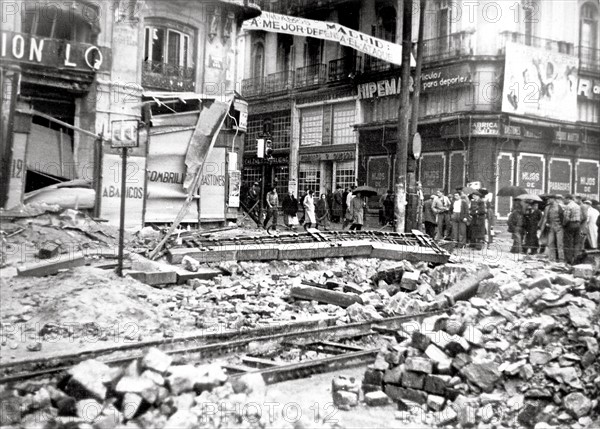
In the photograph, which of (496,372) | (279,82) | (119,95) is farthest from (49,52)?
(279,82)

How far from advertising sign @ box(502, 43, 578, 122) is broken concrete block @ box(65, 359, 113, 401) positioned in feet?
77.6

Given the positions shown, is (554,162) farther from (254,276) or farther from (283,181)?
(254,276)

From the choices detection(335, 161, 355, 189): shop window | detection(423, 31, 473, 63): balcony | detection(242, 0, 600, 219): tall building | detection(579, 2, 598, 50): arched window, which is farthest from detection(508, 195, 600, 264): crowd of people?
detection(335, 161, 355, 189): shop window

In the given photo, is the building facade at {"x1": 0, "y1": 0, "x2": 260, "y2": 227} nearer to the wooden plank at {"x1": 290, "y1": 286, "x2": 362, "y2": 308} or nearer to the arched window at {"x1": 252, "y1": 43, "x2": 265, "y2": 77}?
the wooden plank at {"x1": 290, "y1": 286, "x2": 362, "y2": 308}

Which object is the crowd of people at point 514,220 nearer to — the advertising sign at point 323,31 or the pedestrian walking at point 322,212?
the pedestrian walking at point 322,212

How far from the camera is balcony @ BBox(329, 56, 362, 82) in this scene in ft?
105

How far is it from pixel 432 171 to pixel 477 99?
364 cm

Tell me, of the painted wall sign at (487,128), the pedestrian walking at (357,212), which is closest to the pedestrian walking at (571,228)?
the pedestrian walking at (357,212)

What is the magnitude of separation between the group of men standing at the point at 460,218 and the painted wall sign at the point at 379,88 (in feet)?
34.5

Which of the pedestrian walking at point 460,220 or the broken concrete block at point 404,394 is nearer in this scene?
the broken concrete block at point 404,394

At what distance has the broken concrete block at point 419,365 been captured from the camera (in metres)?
6.08

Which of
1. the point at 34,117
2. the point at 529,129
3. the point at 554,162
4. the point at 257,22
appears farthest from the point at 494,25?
the point at 34,117

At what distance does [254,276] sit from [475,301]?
5406 mm

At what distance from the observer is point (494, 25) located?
26812 mm
